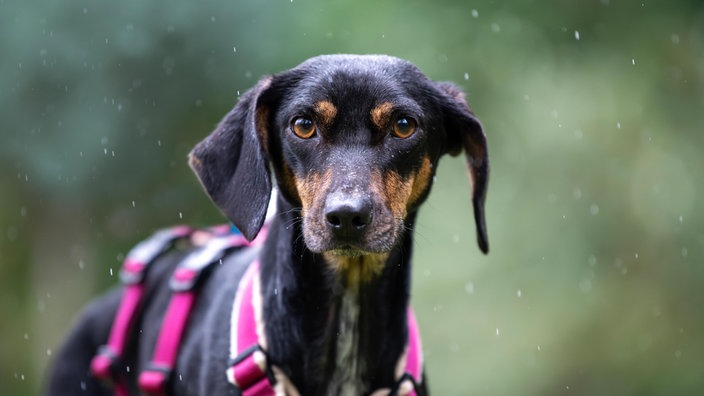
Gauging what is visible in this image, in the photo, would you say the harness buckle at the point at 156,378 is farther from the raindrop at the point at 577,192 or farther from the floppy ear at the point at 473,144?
the raindrop at the point at 577,192

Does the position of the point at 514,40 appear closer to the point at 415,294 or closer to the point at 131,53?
the point at 415,294

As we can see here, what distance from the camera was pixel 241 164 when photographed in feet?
12.8

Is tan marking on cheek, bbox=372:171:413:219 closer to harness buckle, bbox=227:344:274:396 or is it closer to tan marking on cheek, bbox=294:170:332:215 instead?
tan marking on cheek, bbox=294:170:332:215

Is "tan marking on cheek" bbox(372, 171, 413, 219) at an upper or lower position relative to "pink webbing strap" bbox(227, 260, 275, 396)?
upper

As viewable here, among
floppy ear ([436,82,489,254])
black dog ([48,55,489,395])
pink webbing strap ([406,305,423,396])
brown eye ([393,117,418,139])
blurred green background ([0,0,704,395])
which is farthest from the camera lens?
blurred green background ([0,0,704,395])

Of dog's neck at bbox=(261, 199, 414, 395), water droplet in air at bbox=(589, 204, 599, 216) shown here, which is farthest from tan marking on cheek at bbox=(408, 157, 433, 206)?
water droplet in air at bbox=(589, 204, 599, 216)

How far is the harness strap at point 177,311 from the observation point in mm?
4332

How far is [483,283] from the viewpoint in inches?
377

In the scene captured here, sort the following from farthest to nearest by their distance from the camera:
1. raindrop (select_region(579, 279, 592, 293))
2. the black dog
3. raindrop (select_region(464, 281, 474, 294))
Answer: raindrop (select_region(464, 281, 474, 294))
raindrop (select_region(579, 279, 592, 293))
the black dog

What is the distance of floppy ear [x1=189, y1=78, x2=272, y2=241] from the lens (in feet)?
12.6

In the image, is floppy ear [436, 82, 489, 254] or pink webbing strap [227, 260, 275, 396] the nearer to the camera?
pink webbing strap [227, 260, 275, 396]

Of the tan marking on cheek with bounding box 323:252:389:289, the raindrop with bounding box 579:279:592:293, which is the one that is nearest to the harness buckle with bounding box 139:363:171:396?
the tan marking on cheek with bounding box 323:252:389:289

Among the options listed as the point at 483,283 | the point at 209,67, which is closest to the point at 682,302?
the point at 483,283

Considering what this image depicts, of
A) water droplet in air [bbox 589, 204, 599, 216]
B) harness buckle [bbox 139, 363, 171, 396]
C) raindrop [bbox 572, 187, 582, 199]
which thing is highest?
harness buckle [bbox 139, 363, 171, 396]
